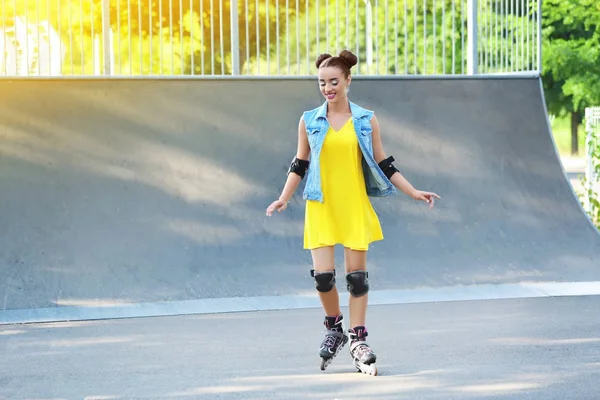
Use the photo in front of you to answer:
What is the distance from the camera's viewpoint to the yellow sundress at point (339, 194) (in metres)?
7.24

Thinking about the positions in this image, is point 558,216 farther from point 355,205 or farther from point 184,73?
point 355,205

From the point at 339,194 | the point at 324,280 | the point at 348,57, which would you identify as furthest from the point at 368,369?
the point at 348,57

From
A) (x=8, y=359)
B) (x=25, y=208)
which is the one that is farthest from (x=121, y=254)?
(x=8, y=359)

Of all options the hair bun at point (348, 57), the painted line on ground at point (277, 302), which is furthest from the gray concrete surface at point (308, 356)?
the hair bun at point (348, 57)

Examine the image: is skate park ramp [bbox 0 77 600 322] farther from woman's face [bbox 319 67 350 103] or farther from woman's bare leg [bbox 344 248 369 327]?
woman's face [bbox 319 67 350 103]

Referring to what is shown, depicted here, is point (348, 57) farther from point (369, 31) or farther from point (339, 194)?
point (369, 31)

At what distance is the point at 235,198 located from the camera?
35.0ft

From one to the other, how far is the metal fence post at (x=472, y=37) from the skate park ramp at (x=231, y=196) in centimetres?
33

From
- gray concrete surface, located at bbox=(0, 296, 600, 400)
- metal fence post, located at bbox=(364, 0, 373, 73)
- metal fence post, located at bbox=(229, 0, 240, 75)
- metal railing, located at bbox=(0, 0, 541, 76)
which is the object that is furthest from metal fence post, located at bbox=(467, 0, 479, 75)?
gray concrete surface, located at bbox=(0, 296, 600, 400)

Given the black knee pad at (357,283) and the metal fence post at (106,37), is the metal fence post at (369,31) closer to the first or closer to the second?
the metal fence post at (106,37)

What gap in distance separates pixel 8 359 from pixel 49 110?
3150 mm

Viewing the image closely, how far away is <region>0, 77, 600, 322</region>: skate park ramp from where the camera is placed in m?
10.1

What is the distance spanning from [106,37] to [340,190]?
4040 millimetres

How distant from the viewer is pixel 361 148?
23.8ft
